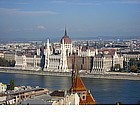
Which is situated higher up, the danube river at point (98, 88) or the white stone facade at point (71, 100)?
the white stone facade at point (71, 100)

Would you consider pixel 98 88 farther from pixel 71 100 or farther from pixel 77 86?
pixel 71 100

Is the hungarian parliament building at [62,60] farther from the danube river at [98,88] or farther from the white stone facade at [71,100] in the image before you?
the white stone facade at [71,100]

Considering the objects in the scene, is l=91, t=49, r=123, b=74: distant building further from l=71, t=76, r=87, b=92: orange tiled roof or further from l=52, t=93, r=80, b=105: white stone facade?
l=52, t=93, r=80, b=105: white stone facade

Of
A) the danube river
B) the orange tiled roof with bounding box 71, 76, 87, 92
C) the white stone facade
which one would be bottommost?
the danube river

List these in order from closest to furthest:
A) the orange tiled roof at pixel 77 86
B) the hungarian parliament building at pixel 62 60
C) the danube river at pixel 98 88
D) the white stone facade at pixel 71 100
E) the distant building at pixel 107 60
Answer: the white stone facade at pixel 71 100
the orange tiled roof at pixel 77 86
the danube river at pixel 98 88
the hungarian parliament building at pixel 62 60
the distant building at pixel 107 60

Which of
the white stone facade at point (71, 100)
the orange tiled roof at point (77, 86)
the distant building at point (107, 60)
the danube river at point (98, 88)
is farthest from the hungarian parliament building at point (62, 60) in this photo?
the white stone facade at point (71, 100)

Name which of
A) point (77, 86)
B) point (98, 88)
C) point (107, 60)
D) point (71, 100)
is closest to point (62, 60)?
point (98, 88)

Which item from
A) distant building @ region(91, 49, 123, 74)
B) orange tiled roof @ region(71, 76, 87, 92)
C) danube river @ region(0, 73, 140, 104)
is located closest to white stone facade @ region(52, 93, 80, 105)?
orange tiled roof @ region(71, 76, 87, 92)

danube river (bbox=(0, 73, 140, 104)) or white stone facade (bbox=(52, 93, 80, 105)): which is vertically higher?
white stone facade (bbox=(52, 93, 80, 105))

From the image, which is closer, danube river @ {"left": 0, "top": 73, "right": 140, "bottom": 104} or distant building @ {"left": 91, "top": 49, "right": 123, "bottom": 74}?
danube river @ {"left": 0, "top": 73, "right": 140, "bottom": 104}

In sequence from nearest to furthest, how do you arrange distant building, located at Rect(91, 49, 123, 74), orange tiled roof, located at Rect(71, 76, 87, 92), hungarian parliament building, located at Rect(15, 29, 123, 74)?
1. orange tiled roof, located at Rect(71, 76, 87, 92)
2. hungarian parliament building, located at Rect(15, 29, 123, 74)
3. distant building, located at Rect(91, 49, 123, 74)
